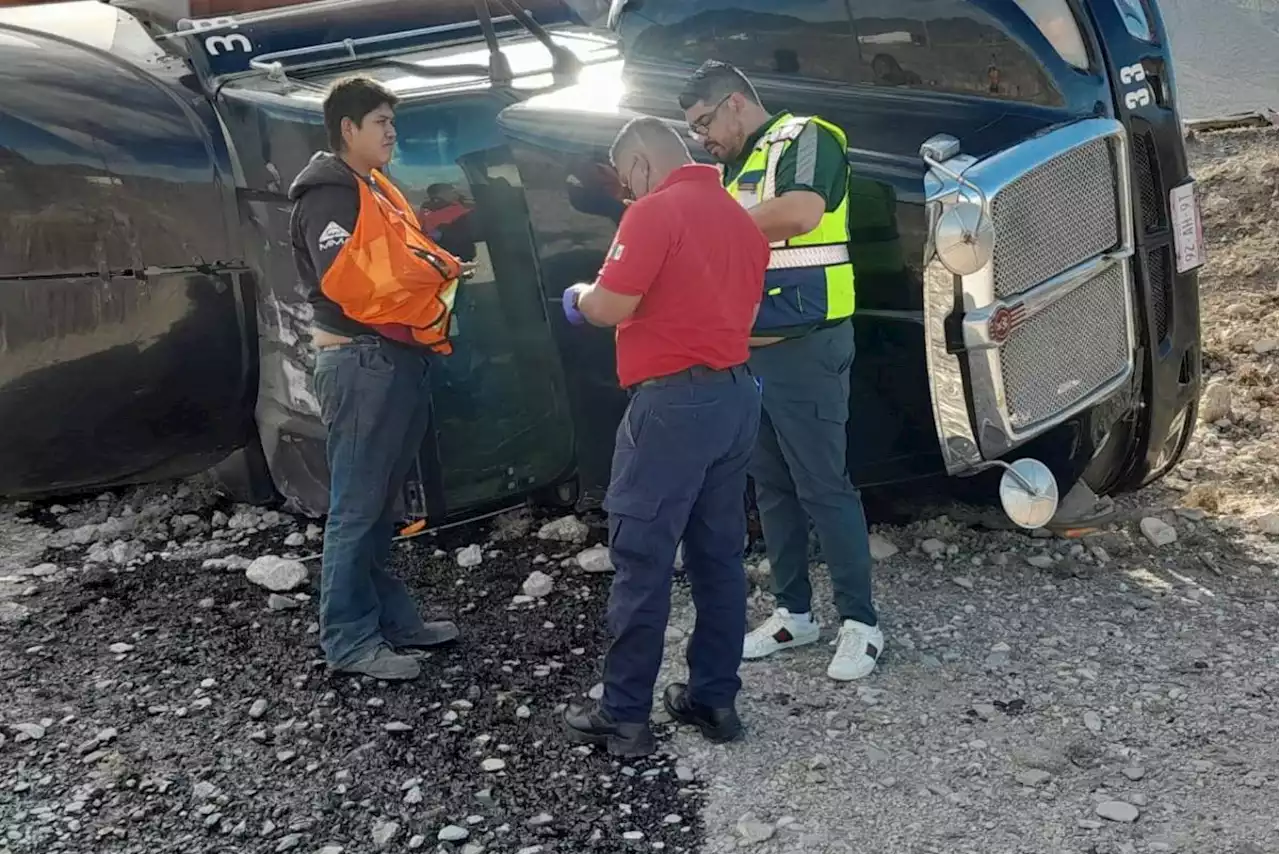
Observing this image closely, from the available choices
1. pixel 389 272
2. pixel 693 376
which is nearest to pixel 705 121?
pixel 693 376

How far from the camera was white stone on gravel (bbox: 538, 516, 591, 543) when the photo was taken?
177 inches

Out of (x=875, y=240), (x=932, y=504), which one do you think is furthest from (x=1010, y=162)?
(x=932, y=504)

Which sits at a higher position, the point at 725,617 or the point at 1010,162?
the point at 1010,162

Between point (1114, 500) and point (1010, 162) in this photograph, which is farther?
point (1114, 500)

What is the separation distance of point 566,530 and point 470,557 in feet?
1.07

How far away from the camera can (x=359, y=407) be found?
3.51 meters

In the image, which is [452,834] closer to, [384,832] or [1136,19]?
[384,832]

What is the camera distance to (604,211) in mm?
3830

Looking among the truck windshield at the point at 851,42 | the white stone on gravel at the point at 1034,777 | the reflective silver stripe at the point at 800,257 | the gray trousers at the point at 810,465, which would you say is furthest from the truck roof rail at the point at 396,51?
the white stone on gravel at the point at 1034,777

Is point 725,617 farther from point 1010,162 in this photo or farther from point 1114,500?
point 1114,500

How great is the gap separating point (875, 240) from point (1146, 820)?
5.29 ft

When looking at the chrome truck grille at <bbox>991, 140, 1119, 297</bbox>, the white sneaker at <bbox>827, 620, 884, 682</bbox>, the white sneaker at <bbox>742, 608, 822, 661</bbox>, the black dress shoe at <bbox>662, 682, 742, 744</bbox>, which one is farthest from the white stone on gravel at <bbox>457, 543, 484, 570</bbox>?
the chrome truck grille at <bbox>991, 140, 1119, 297</bbox>

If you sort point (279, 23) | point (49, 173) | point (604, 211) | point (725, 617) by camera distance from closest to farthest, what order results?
point (725, 617), point (604, 211), point (49, 173), point (279, 23)

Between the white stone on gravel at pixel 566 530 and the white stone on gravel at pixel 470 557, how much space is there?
0.21 m
